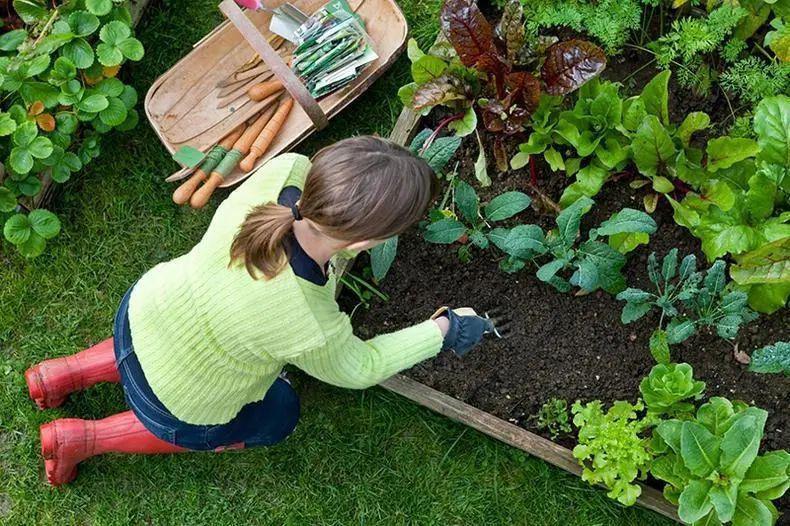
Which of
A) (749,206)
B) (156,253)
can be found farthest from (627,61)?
(156,253)

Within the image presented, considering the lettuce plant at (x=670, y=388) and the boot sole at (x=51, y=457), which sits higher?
the boot sole at (x=51, y=457)

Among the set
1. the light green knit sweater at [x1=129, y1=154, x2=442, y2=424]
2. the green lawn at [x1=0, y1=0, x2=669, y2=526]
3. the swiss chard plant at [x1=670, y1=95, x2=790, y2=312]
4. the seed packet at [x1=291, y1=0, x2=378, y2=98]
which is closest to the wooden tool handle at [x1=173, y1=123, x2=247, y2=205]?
→ the green lawn at [x1=0, y1=0, x2=669, y2=526]

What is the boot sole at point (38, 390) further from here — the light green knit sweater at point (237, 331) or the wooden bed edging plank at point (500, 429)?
the wooden bed edging plank at point (500, 429)

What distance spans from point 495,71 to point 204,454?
1.63 m

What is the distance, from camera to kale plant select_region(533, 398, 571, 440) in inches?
118

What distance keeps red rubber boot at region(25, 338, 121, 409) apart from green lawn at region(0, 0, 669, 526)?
0.15 metres

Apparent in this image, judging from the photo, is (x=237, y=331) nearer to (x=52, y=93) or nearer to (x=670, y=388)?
(x=670, y=388)

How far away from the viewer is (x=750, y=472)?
2613mm

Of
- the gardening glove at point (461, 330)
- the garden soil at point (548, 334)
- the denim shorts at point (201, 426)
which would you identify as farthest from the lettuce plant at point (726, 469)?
the denim shorts at point (201, 426)

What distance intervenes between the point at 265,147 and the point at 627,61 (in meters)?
1.26

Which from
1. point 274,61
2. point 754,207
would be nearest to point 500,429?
point 754,207

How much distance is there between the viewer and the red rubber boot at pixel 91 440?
121 inches

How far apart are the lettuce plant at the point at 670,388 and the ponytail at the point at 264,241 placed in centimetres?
116

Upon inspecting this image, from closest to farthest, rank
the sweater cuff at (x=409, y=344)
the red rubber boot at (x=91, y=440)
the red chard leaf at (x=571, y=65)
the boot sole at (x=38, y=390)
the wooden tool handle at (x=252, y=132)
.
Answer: the sweater cuff at (x=409, y=344) < the red chard leaf at (x=571, y=65) < the red rubber boot at (x=91, y=440) < the boot sole at (x=38, y=390) < the wooden tool handle at (x=252, y=132)
